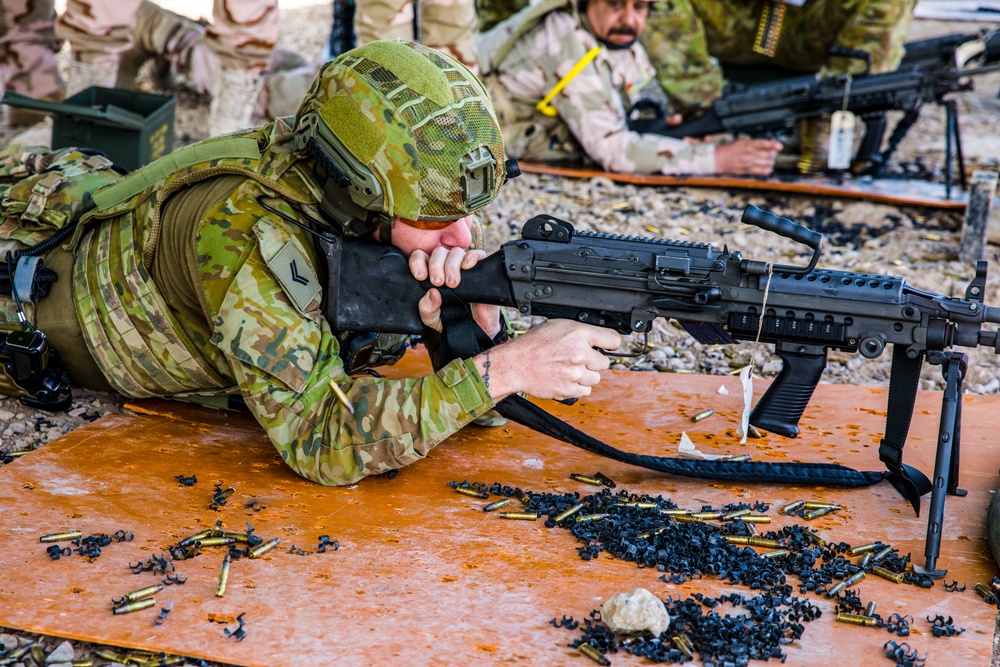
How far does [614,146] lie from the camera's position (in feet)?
25.5

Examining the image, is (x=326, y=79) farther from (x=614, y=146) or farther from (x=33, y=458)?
(x=614, y=146)

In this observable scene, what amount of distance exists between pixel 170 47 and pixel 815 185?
17.2 ft

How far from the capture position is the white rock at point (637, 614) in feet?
8.70

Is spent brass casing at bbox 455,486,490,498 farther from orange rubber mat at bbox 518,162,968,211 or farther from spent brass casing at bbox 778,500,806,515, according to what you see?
orange rubber mat at bbox 518,162,968,211

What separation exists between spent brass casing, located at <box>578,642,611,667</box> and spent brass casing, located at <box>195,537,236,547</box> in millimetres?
1135

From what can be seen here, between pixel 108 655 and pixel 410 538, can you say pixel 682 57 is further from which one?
pixel 108 655

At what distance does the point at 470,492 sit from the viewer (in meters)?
3.50

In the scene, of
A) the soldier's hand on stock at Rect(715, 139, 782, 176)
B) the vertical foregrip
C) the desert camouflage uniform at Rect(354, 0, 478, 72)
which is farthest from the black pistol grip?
the soldier's hand on stock at Rect(715, 139, 782, 176)

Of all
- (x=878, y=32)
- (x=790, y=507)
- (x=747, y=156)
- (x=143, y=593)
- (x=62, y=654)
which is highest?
(x=878, y=32)

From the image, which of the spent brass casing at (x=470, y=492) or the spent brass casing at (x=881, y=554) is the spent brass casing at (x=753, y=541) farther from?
the spent brass casing at (x=470, y=492)

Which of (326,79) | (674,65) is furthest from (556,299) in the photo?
(674,65)

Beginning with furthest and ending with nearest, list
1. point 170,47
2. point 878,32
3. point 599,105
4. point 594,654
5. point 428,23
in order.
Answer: point 878,32 → point 170,47 → point 599,105 → point 428,23 → point 594,654

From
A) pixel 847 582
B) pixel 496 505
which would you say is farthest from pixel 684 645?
pixel 496 505

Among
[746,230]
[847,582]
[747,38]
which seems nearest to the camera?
[847,582]
